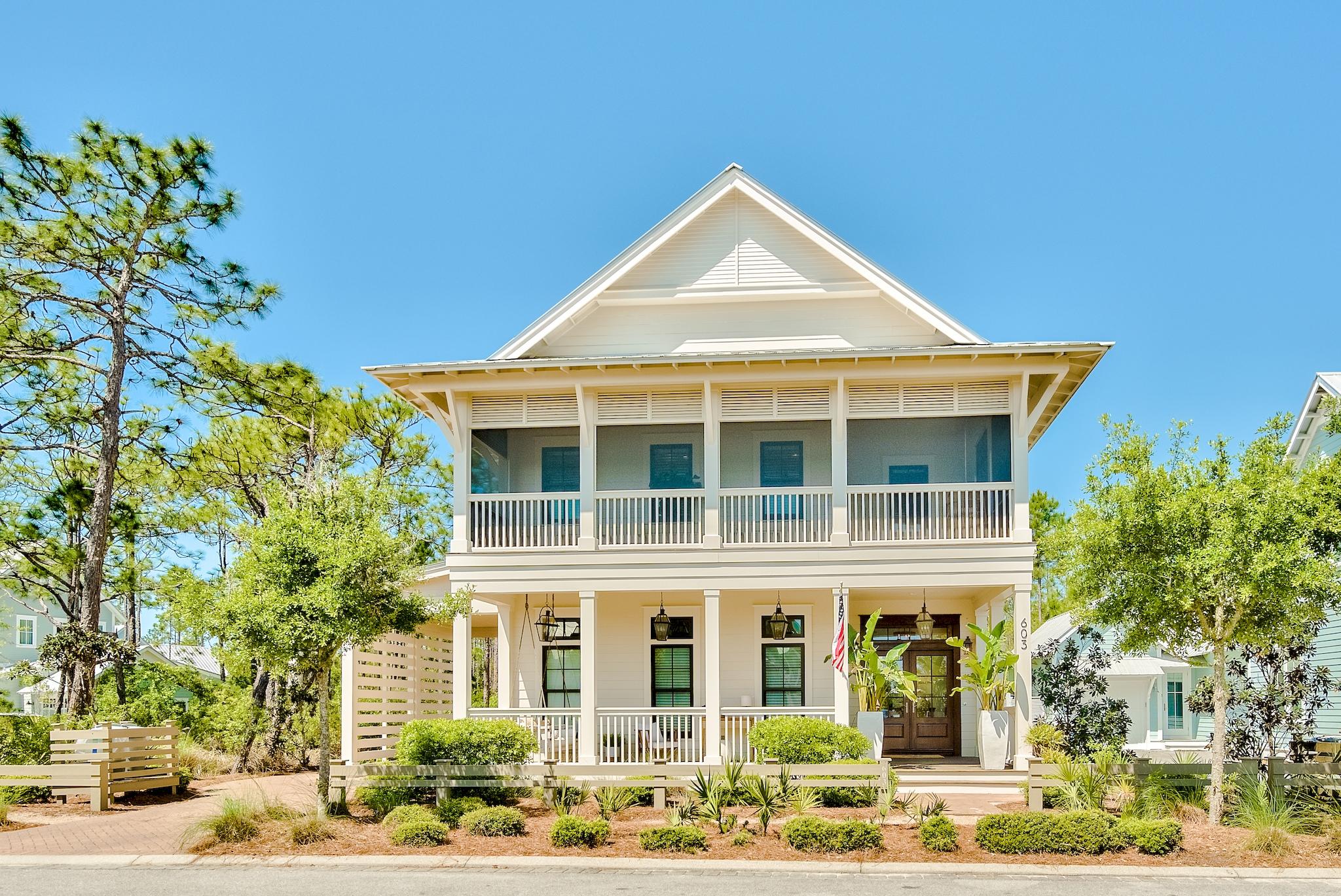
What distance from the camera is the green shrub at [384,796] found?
14.8m

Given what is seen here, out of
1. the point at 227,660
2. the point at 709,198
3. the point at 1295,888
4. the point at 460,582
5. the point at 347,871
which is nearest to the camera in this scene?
the point at 1295,888

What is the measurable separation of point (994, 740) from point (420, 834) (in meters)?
8.40

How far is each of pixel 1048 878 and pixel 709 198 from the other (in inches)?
466

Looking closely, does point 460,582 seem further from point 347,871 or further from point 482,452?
point 347,871

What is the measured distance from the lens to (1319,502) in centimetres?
1374

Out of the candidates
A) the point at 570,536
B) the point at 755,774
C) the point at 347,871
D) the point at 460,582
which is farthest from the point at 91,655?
the point at 755,774

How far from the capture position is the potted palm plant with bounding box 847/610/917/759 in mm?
16922

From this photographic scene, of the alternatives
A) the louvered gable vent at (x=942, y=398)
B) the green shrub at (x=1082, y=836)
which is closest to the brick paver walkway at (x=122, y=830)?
the green shrub at (x=1082, y=836)

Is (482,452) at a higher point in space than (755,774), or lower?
higher

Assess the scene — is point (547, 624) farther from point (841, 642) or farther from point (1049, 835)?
point (1049, 835)

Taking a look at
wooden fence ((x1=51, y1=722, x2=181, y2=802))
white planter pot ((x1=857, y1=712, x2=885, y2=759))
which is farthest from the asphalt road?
white planter pot ((x1=857, y1=712, x2=885, y2=759))

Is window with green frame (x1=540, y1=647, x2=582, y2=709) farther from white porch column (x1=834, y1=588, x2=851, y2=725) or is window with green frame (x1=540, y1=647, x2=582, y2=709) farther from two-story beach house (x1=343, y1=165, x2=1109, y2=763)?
white porch column (x1=834, y1=588, x2=851, y2=725)

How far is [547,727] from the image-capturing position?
17.9 metres

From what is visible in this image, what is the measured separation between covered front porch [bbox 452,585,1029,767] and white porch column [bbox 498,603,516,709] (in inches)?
1.1
